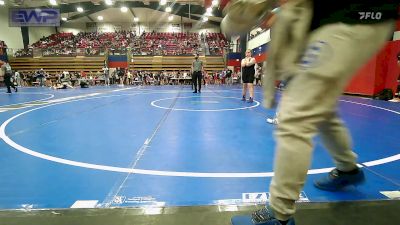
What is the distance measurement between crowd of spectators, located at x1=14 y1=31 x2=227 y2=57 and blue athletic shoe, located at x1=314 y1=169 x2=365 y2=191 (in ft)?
89.8

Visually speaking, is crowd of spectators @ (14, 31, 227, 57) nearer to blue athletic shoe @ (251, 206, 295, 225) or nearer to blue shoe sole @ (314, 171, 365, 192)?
blue shoe sole @ (314, 171, 365, 192)

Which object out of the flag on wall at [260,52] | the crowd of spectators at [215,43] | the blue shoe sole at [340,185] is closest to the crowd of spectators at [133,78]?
the flag on wall at [260,52]

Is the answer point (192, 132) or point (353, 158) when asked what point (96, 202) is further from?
point (192, 132)

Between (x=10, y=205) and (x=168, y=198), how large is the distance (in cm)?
98

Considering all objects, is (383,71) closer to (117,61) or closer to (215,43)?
(117,61)

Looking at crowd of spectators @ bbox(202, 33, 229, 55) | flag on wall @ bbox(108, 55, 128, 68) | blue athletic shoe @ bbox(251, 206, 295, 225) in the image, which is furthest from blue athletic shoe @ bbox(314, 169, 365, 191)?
crowd of spectators @ bbox(202, 33, 229, 55)

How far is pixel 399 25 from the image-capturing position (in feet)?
30.2

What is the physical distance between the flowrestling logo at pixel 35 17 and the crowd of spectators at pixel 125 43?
7229mm

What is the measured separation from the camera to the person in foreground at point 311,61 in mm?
1090

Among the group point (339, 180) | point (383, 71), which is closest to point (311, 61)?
point (339, 180)

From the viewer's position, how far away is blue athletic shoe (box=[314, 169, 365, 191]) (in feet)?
5.88

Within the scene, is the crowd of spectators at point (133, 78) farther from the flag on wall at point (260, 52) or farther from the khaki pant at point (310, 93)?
the khaki pant at point (310, 93)

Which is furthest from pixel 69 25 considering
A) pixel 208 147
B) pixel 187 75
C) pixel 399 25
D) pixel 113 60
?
pixel 208 147

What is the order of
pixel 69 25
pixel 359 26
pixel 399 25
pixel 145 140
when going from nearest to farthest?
pixel 359 26 → pixel 145 140 → pixel 399 25 → pixel 69 25
